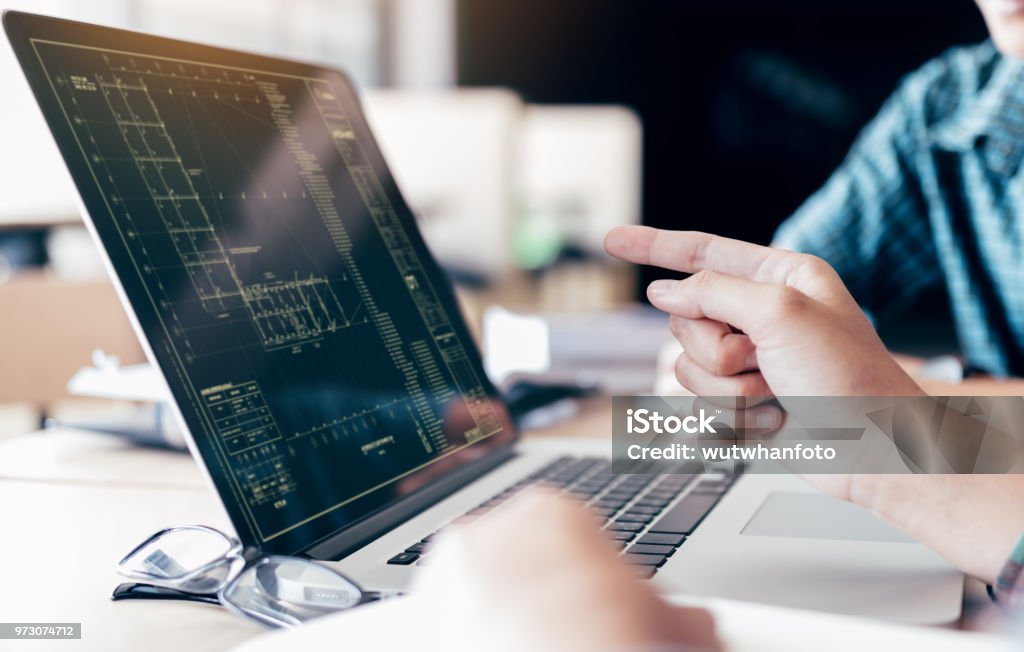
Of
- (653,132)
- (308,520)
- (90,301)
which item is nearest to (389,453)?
(308,520)

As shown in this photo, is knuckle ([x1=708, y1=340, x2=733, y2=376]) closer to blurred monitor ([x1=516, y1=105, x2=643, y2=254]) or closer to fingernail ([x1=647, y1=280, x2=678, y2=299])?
fingernail ([x1=647, y1=280, x2=678, y2=299])

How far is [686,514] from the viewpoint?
0.61 m

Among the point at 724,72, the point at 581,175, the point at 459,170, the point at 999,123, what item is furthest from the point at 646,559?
the point at 724,72

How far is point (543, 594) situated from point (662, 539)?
29 cm

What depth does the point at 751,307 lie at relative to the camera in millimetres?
513

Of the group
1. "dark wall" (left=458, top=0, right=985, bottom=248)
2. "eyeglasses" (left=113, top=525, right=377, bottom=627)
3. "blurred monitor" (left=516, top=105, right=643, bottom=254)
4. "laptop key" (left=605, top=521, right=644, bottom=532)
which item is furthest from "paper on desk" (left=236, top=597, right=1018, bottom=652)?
"dark wall" (left=458, top=0, right=985, bottom=248)

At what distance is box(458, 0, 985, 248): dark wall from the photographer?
14.2ft

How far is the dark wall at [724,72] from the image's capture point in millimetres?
4320

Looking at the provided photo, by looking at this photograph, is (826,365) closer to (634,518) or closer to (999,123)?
(634,518)

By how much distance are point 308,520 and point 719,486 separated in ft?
0.98

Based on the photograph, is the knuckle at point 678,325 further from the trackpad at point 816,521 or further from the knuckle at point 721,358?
the trackpad at point 816,521

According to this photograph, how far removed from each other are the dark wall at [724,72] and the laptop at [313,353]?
3.59 m

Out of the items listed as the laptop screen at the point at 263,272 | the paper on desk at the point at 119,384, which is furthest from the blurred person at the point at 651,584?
the paper on desk at the point at 119,384

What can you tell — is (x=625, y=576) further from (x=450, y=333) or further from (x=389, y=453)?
(x=450, y=333)
